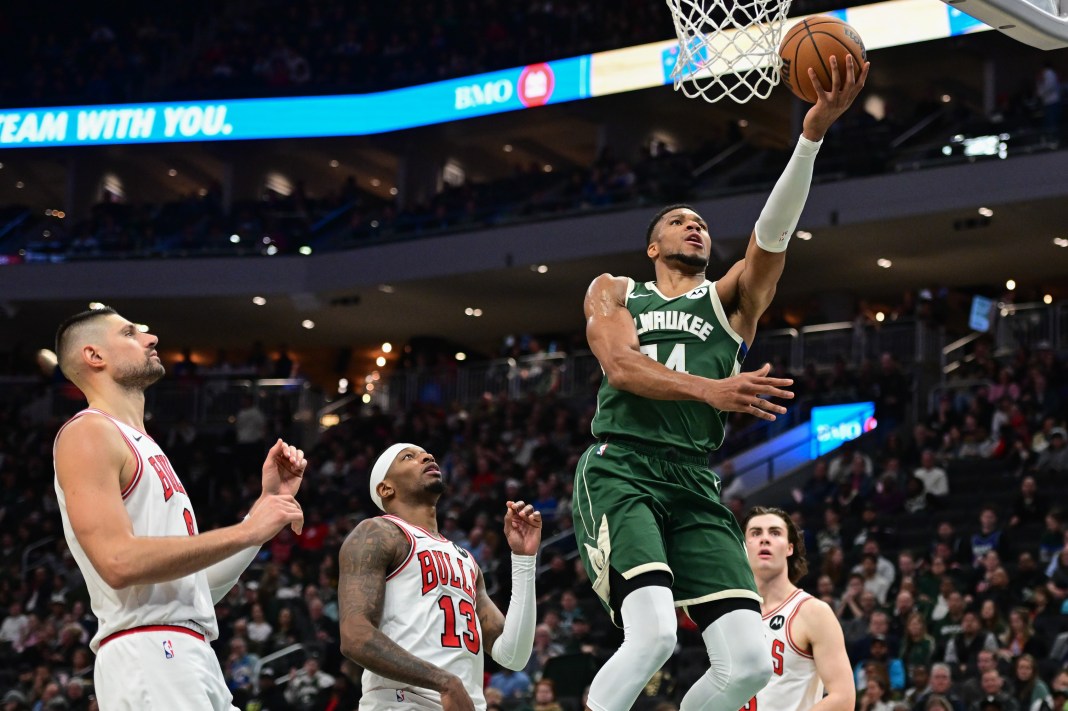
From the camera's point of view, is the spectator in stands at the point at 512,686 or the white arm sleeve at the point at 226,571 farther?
the spectator in stands at the point at 512,686

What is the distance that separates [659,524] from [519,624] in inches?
38.7

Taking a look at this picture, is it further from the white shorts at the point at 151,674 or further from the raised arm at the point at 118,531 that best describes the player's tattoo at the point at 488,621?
the raised arm at the point at 118,531

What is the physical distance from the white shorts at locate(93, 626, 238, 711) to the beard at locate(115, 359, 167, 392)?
844 mm

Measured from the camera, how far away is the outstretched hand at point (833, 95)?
18.0 ft

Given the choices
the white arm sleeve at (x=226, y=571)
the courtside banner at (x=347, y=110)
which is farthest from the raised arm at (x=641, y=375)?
the courtside banner at (x=347, y=110)

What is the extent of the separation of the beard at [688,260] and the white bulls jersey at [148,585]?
2417mm

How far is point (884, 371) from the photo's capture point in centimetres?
2048

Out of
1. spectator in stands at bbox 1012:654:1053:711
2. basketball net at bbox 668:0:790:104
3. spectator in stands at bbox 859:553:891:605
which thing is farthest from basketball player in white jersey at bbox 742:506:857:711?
spectator in stands at bbox 859:553:891:605

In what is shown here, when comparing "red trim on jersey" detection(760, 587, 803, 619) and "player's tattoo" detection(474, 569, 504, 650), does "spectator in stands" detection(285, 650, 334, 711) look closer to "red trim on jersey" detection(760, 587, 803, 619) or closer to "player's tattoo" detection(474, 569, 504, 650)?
"player's tattoo" detection(474, 569, 504, 650)

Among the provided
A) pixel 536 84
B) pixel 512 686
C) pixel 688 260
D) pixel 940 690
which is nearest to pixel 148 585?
pixel 688 260

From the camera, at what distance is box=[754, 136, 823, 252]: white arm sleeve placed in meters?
5.64

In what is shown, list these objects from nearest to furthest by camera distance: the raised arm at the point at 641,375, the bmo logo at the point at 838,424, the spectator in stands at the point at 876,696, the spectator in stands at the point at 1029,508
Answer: the raised arm at the point at 641,375 < the spectator in stands at the point at 876,696 < the spectator in stands at the point at 1029,508 < the bmo logo at the point at 838,424

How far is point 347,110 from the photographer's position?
3238cm

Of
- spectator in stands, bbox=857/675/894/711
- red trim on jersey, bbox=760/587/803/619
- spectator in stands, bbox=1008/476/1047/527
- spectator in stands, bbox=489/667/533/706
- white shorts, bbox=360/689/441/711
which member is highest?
spectator in stands, bbox=1008/476/1047/527
